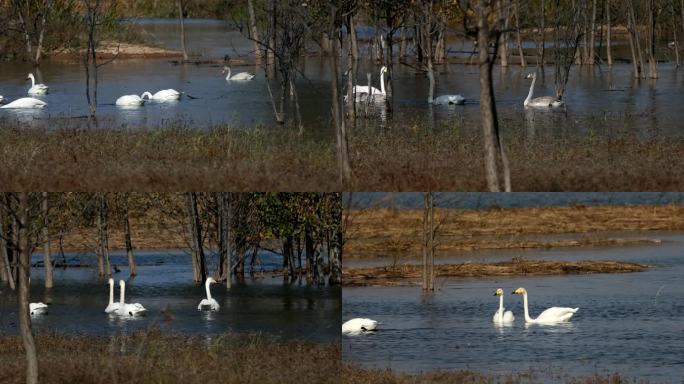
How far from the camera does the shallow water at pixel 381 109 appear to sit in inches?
1049

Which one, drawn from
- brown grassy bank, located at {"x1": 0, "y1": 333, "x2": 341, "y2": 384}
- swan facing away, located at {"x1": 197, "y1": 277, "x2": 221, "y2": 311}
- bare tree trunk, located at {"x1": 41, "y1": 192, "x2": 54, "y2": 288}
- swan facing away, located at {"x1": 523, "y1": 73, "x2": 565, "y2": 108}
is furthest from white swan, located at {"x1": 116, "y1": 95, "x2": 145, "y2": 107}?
brown grassy bank, located at {"x1": 0, "y1": 333, "x2": 341, "y2": 384}

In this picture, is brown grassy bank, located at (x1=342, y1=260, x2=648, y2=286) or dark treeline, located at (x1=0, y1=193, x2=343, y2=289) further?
dark treeline, located at (x1=0, y1=193, x2=343, y2=289)

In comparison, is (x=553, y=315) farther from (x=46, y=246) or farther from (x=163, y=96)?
(x=163, y=96)

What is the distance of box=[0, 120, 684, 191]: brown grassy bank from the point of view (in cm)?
1658

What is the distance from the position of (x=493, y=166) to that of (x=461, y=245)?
5.42 feet

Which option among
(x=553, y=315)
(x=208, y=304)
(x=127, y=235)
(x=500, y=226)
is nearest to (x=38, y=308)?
(x=127, y=235)

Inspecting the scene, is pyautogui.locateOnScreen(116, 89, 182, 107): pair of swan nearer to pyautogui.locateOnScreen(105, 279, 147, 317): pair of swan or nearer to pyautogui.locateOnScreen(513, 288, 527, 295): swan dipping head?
pyautogui.locateOnScreen(105, 279, 147, 317): pair of swan

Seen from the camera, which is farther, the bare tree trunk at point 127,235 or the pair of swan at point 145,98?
the pair of swan at point 145,98

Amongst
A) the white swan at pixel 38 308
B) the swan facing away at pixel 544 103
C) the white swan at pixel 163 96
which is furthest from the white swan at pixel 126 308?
the swan facing away at pixel 544 103

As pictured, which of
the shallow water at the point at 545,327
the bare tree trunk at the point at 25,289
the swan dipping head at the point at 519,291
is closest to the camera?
the bare tree trunk at the point at 25,289

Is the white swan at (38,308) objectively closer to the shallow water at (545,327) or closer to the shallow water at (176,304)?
the shallow water at (176,304)

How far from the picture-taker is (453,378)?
1370cm

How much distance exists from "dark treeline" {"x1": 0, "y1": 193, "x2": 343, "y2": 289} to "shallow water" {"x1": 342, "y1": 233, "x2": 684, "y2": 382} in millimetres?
1044

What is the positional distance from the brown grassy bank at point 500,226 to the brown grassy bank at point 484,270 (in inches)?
9.8
